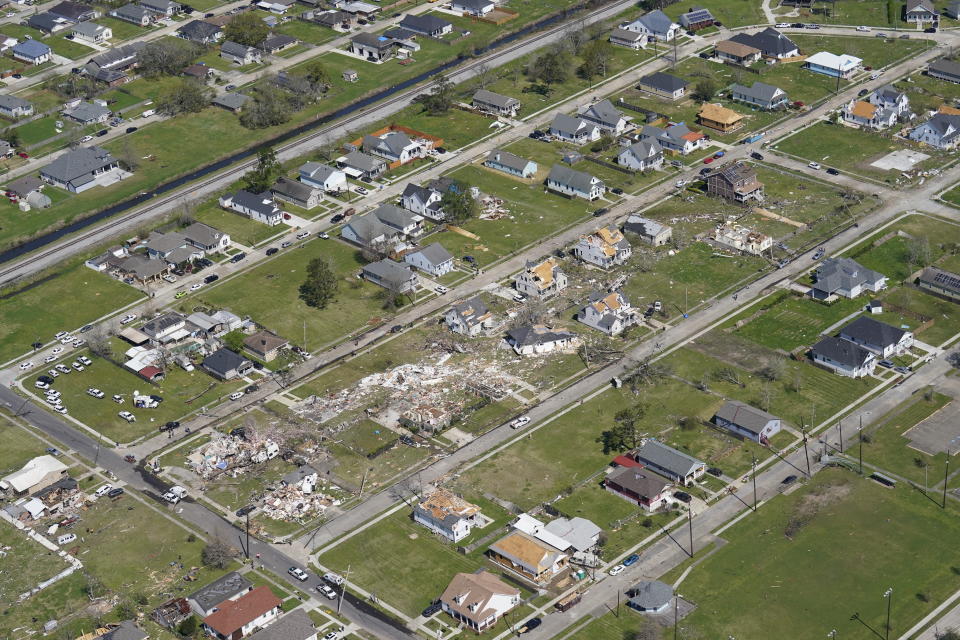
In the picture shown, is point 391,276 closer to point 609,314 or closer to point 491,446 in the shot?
point 609,314

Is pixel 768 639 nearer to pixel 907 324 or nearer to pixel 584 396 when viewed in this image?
pixel 584 396

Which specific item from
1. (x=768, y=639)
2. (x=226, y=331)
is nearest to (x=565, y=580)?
(x=768, y=639)

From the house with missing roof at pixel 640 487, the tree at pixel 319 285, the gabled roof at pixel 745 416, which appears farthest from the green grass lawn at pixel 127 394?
the gabled roof at pixel 745 416

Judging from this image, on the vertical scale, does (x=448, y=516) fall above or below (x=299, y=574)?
above

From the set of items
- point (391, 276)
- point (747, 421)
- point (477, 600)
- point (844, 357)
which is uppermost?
point (391, 276)

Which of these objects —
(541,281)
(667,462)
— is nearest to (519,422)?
(667,462)

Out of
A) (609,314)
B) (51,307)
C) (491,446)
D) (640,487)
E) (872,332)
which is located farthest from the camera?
(51,307)

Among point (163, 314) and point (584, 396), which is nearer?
point (584, 396)

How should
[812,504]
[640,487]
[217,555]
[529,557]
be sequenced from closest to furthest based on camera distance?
[529,557], [217,555], [812,504], [640,487]
